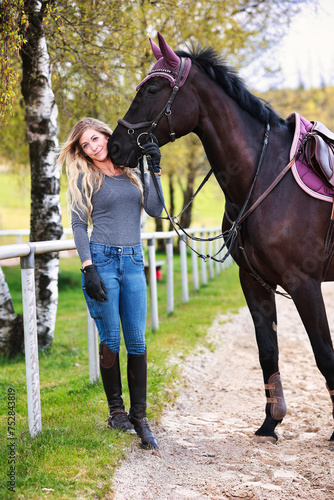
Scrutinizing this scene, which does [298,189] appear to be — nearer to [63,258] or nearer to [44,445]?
[44,445]

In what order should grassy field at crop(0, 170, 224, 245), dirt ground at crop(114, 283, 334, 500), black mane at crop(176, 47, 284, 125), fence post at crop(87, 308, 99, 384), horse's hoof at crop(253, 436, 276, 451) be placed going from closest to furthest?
dirt ground at crop(114, 283, 334, 500) → black mane at crop(176, 47, 284, 125) → horse's hoof at crop(253, 436, 276, 451) → fence post at crop(87, 308, 99, 384) → grassy field at crop(0, 170, 224, 245)

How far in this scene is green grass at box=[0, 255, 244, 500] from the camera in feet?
8.35

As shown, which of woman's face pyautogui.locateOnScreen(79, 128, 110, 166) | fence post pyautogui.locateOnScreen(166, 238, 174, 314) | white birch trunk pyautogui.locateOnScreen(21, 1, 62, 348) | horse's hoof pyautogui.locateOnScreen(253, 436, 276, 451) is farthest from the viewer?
fence post pyautogui.locateOnScreen(166, 238, 174, 314)

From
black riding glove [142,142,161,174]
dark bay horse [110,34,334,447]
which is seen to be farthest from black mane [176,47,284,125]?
black riding glove [142,142,161,174]

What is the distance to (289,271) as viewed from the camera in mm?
3094

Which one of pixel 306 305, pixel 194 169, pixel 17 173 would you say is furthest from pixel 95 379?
pixel 194 169

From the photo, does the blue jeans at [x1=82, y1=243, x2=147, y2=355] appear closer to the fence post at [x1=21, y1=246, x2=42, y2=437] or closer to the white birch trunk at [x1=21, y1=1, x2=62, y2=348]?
the fence post at [x1=21, y1=246, x2=42, y2=437]

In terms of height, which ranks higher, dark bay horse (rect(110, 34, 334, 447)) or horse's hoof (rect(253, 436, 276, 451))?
dark bay horse (rect(110, 34, 334, 447))

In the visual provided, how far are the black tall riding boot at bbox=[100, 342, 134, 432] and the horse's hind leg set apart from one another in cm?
118

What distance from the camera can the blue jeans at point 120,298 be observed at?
3061 mm

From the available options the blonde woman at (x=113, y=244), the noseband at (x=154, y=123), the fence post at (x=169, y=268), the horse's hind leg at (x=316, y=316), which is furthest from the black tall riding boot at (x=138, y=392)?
the fence post at (x=169, y=268)

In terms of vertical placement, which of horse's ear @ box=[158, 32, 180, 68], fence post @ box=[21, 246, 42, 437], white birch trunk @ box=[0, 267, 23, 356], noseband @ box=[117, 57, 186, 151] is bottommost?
white birch trunk @ box=[0, 267, 23, 356]

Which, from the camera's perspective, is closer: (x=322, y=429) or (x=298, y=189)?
(x=298, y=189)

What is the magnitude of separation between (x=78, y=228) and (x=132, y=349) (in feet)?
2.72
